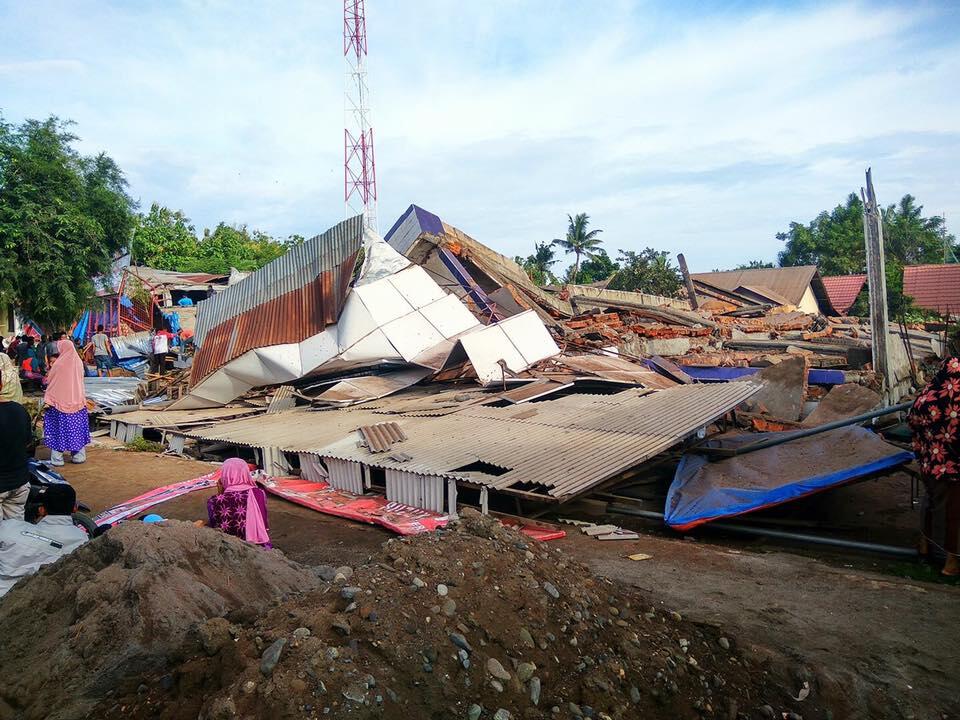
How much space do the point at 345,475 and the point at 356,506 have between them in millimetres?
934

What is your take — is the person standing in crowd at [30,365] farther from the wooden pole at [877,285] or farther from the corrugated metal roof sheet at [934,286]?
the corrugated metal roof sheet at [934,286]

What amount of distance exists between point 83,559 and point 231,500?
151 cm

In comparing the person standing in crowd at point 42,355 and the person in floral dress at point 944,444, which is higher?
the person standing in crowd at point 42,355

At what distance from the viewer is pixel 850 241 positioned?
3994 cm

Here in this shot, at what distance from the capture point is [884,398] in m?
11.6

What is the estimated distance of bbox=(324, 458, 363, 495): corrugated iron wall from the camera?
8070 millimetres

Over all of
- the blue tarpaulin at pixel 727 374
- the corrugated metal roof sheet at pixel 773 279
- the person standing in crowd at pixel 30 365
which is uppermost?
the corrugated metal roof sheet at pixel 773 279

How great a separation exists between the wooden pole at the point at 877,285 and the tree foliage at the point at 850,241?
30365mm

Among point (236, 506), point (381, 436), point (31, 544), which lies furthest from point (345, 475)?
point (31, 544)

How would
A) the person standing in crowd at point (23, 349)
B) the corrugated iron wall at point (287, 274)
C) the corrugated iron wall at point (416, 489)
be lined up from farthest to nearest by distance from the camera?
the person standing in crowd at point (23, 349)
the corrugated iron wall at point (287, 274)
the corrugated iron wall at point (416, 489)

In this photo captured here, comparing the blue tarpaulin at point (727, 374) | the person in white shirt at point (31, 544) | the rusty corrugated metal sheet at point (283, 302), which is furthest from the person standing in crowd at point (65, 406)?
the blue tarpaulin at point (727, 374)

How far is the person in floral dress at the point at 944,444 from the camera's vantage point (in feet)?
15.2

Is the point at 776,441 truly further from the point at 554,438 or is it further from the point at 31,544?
the point at 31,544

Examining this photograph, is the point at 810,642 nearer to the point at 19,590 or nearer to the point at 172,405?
the point at 19,590
